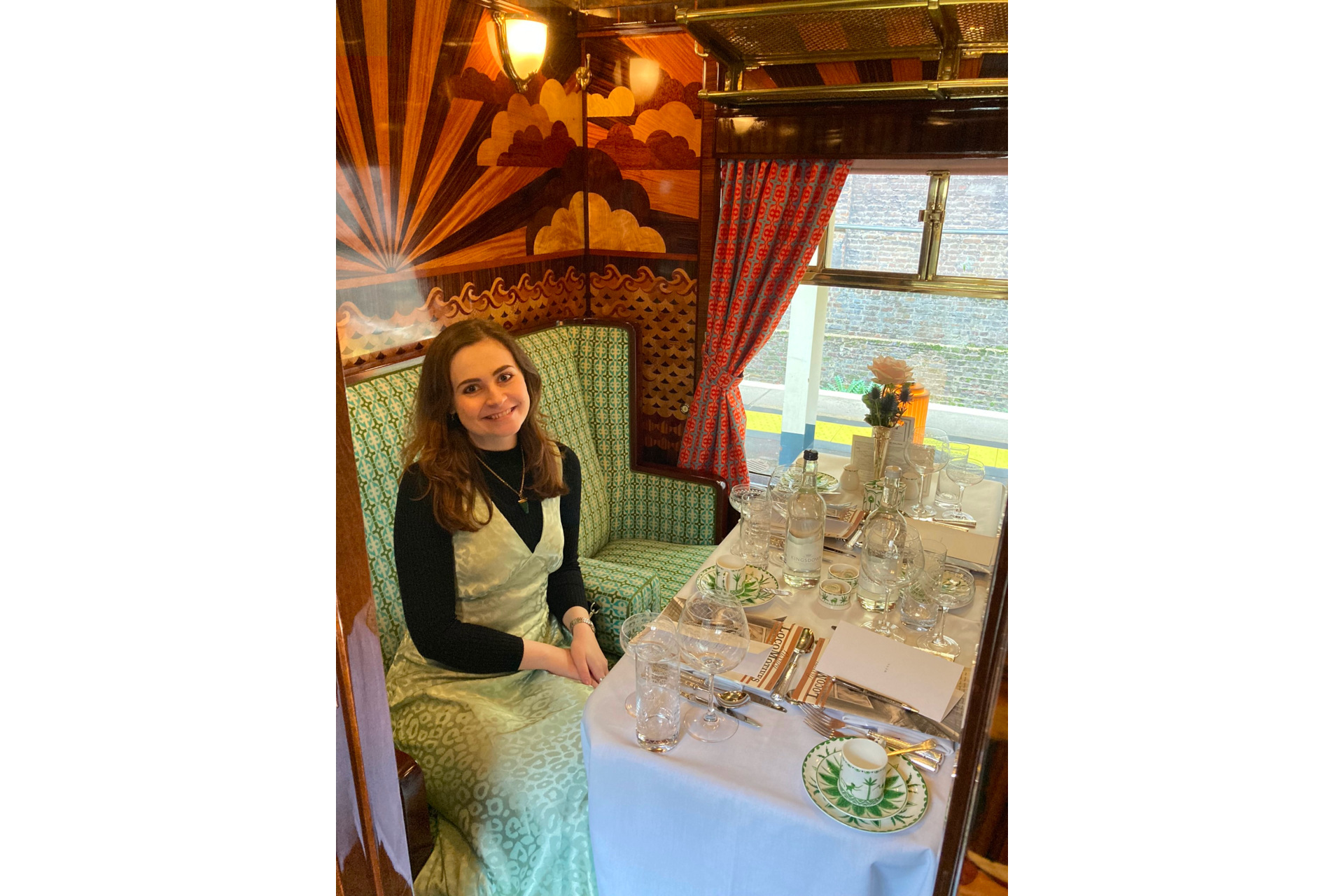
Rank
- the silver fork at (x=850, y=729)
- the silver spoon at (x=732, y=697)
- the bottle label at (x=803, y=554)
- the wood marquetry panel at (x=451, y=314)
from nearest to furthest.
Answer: the silver fork at (x=850, y=729) < the silver spoon at (x=732, y=697) < the bottle label at (x=803, y=554) < the wood marquetry panel at (x=451, y=314)

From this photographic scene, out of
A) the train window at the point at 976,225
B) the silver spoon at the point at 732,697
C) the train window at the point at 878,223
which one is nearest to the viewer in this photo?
the silver spoon at the point at 732,697

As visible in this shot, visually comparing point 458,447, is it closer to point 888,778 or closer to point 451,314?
point 451,314

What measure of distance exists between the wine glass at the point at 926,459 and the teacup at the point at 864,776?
1.05 meters

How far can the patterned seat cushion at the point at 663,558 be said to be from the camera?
2422 mm

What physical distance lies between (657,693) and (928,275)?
2.13 m

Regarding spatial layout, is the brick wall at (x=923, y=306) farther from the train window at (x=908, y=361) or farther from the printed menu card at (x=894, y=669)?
the printed menu card at (x=894, y=669)

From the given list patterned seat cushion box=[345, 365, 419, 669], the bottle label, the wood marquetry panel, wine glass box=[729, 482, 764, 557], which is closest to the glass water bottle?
the bottle label

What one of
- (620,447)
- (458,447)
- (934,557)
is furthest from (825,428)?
(458,447)

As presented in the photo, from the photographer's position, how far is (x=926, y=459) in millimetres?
2178

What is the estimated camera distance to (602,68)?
9.08 feet

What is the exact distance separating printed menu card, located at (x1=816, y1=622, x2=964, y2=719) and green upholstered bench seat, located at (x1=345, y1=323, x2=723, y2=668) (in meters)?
0.90

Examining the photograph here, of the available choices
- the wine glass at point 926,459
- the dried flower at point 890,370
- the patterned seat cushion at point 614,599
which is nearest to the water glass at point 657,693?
the patterned seat cushion at point 614,599
